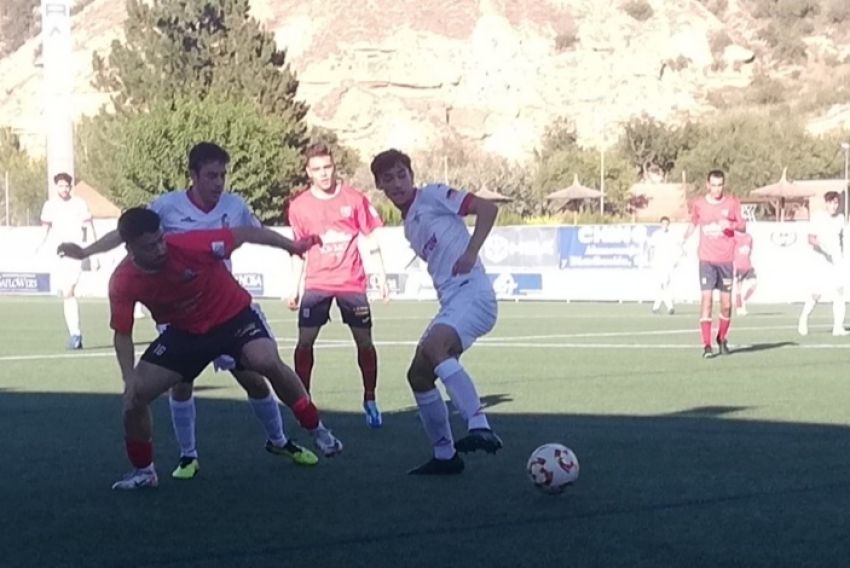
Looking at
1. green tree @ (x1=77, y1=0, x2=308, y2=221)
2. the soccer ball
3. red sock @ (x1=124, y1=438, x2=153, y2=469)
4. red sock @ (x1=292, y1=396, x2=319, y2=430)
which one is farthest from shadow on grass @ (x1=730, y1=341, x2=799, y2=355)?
green tree @ (x1=77, y1=0, x2=308, y2=221)

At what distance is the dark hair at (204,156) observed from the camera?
31.6 feet

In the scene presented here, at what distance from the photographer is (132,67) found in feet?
249

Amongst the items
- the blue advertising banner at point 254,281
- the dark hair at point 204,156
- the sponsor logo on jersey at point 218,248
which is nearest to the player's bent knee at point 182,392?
the sponsor logo on jersey at point 218,248

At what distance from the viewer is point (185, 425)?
9820 millimetres

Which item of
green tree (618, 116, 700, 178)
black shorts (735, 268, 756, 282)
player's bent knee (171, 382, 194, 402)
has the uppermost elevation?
green tree (618, 116, 700, 178)

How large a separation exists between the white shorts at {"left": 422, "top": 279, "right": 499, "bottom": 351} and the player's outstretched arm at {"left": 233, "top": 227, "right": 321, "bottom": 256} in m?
0.94

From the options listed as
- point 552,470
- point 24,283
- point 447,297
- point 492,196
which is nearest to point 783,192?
point 492,196

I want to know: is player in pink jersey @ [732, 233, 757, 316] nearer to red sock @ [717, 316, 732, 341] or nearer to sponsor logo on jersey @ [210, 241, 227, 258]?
red sock @ [717, 316, 732, 341]

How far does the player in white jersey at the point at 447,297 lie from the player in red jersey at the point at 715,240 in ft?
29.5

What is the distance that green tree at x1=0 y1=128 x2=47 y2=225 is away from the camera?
75000 millimetres

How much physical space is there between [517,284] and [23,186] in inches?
1861

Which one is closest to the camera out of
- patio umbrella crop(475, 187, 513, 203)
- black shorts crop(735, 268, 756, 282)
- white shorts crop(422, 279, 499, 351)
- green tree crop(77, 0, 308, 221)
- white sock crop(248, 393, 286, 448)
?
white shorts crop(422, 279, 499, 351)

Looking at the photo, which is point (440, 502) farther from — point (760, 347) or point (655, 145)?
point (655, 145)

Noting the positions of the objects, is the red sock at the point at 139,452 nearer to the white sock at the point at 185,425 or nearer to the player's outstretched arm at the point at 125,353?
the player's outstretched arm at the point at 125,353
